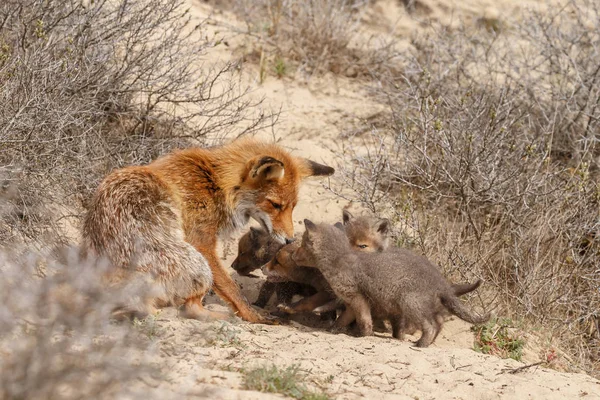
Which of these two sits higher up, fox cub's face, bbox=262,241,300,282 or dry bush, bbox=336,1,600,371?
dry bush, bbox=336,1,600,371

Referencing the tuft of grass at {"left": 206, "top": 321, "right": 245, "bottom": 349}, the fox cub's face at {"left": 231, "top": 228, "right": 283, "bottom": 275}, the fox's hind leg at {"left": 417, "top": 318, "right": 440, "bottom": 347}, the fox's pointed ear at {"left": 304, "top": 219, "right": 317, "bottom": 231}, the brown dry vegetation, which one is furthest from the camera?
the fox cub's face at {"left": 231, "top": 228, "right": 283, "bottom": 275}

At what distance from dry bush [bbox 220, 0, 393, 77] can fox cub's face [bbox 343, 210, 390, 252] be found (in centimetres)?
500

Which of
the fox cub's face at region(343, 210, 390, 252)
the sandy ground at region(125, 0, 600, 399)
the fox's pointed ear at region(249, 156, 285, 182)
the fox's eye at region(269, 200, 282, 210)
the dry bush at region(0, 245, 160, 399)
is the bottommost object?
the sandy ground at region(125, 0, 600, 399)

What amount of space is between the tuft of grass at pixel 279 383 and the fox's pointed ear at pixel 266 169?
7.39ft

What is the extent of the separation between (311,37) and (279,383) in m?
8.89

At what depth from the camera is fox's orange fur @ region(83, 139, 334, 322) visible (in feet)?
21.8

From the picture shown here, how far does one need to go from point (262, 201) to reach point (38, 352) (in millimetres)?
3767

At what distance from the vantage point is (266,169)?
7281mm

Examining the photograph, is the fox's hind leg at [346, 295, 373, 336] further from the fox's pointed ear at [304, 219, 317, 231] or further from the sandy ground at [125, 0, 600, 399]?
the fox's pointed ear at [304, 219, 317, 231]

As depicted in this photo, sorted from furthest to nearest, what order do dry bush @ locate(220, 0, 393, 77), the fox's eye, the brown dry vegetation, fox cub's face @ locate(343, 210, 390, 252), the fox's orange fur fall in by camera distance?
dry bush @ locate(220, 0, 393, 77)
fox cub's face @ locate(343, 210, 390, 252)
the brown dry vegetation
the fox's eye
the fox's orange fur

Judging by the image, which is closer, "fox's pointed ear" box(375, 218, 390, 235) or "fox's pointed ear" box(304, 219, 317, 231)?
"fox's pointed ear" box(304, 219, 317, 231)

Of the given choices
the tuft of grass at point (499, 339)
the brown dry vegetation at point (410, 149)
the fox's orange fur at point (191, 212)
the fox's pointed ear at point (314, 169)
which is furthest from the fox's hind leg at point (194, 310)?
the tuft of grass at point (499, 339)

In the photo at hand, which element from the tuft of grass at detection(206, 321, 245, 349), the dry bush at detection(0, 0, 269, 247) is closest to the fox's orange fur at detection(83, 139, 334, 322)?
the tuft of grass at detection(206, 321, 245, 349)

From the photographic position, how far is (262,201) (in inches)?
292
